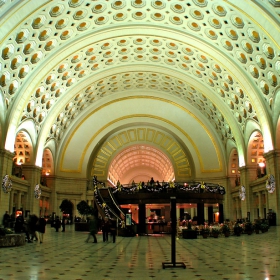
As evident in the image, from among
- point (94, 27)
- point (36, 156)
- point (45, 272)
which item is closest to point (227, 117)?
point (94, 27)

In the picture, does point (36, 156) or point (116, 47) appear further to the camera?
point (36, 156)

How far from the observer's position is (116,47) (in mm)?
29422

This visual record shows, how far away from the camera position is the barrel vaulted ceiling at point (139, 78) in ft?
75.0

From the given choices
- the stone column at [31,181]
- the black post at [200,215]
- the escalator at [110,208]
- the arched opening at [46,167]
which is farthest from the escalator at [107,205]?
the arched opening at [46,167]

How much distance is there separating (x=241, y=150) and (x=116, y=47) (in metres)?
15.1

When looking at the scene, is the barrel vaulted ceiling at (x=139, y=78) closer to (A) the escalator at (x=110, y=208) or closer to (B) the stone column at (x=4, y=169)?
(B) the stone column at (x=4, y=169)

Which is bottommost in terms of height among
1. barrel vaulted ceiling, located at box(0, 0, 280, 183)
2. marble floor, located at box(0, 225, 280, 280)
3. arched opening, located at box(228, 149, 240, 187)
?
marble floor, located at box(0, 225, 280, 280)

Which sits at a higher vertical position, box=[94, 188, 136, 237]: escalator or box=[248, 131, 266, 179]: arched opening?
box=[248, 131, 266, 179]: arched opening

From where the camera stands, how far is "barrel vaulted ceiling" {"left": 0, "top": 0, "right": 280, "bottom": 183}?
22.9 metres

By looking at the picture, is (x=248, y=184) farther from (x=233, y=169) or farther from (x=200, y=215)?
(x=200, y=215)

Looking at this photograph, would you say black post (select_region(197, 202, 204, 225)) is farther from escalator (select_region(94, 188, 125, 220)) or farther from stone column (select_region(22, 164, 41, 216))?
stone column (select_region(22, 164, 41, 216))

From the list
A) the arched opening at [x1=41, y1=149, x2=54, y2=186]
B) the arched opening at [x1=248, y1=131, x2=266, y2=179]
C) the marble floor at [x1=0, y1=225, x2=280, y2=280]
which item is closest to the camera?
the marble floor at [x1=0, y1=225, x2=280, y2=280]

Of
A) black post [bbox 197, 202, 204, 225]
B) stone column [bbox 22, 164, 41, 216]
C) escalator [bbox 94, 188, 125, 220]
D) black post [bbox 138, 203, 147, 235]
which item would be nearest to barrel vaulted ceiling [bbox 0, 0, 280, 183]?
stone column [bbox 22, 164, 41, 216]

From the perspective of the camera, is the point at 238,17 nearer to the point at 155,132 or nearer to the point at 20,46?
the point at 20,46
